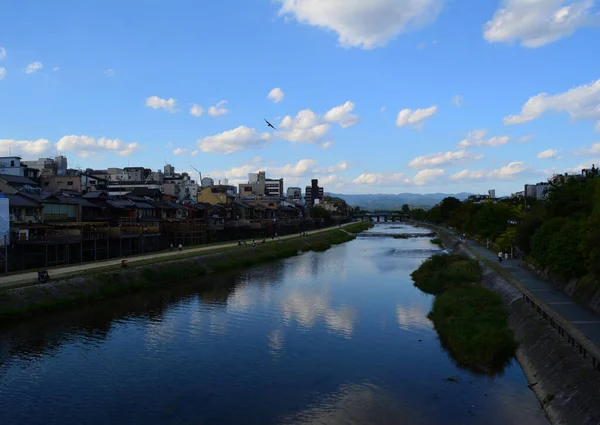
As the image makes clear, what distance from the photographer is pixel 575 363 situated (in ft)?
52.2

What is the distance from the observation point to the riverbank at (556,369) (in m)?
14.0

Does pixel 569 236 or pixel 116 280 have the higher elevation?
pixel 569 236

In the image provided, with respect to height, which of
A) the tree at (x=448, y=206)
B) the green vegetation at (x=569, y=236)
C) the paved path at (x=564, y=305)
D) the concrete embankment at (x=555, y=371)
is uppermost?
the tree at (x=448, y=206)

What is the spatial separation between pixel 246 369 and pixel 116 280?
20519 millimetres

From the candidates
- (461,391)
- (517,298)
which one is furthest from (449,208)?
(461,391)

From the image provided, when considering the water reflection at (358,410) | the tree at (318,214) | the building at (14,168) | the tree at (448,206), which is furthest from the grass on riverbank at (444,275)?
the tree at (318,214)

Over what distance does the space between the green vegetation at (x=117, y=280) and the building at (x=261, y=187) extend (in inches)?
3739

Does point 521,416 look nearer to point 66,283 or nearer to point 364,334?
point 364,334

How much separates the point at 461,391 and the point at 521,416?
246 centimetres

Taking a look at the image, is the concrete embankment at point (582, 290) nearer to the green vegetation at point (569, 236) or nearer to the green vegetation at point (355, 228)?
the green vegetation at point (569, 236)

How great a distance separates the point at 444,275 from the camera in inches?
1565

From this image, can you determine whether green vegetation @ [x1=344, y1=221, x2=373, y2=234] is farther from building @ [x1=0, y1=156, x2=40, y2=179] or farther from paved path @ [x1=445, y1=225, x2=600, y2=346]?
paved path @ [x1=445, y1=225, x2=600, y2=346]

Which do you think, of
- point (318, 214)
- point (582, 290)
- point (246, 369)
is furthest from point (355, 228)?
point (246, 369)

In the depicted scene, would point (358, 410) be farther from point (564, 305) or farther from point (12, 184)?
point (12, 184)
